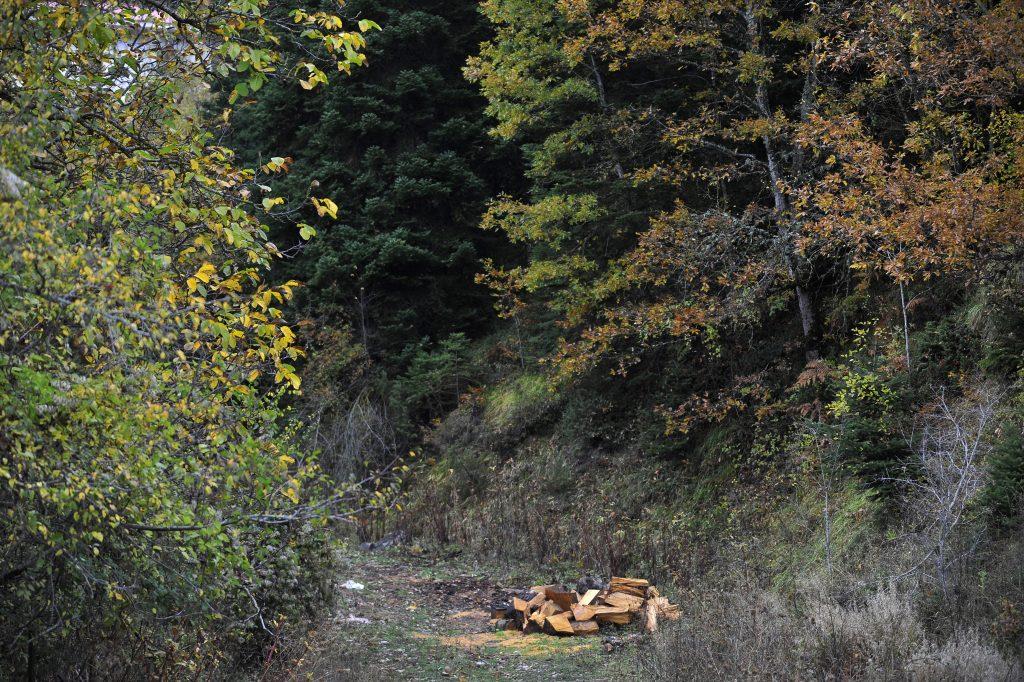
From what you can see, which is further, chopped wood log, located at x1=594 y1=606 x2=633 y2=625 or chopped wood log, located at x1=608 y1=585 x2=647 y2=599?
chopped wood log, located at x1=608 y1=585 x2=647 y2=599

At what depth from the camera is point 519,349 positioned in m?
20.2

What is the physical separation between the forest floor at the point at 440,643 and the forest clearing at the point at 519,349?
0.22ft

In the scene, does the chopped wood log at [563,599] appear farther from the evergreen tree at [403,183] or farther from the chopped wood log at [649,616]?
the evergreen tree at [403,183]

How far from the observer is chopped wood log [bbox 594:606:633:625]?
414 inches

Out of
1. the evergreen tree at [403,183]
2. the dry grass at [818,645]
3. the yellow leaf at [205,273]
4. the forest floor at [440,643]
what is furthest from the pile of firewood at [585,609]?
the evergreen tree at [403,183]

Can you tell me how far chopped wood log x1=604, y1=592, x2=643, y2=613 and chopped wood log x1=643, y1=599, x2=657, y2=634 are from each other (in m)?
0.09

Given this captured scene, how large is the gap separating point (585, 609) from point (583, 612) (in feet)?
0.19

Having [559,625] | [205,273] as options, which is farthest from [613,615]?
[205,273]

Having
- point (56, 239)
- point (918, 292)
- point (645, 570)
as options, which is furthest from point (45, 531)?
point (918, 292)

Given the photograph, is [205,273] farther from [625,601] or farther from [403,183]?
[403,183]

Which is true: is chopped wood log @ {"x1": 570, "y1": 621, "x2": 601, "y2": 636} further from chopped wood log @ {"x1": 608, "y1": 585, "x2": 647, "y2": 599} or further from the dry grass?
the dry grass

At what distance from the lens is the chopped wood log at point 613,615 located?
10516mm

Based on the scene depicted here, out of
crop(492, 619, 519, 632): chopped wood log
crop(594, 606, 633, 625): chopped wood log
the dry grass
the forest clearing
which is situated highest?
the forest clearing

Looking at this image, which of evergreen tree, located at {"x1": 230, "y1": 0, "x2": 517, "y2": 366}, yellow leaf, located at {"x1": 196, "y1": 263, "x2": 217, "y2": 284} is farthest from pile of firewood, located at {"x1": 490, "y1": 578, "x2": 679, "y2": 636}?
evergreen tree, located at {"x1": 230, "y1": 0, "x2": 517, "y2": 366}
